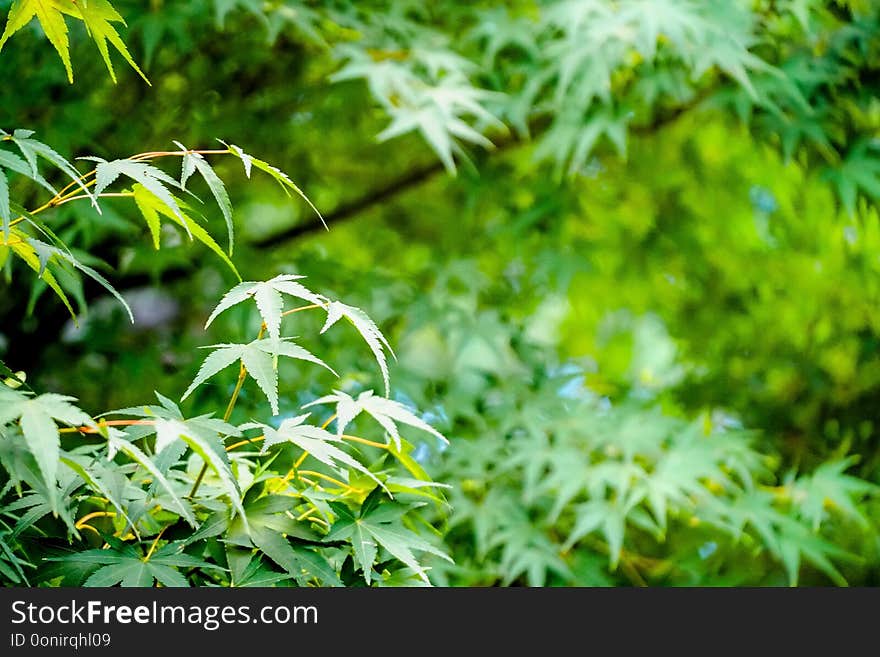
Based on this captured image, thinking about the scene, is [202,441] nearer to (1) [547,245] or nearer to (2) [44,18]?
(2) [44,18]

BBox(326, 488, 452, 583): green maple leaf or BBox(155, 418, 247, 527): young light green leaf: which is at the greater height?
BBox(155, 418, 247, 527): young light green leaf

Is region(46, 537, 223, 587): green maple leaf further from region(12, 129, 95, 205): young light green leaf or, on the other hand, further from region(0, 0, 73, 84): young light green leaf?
region(0, 0, 73, 84): young light green leaf

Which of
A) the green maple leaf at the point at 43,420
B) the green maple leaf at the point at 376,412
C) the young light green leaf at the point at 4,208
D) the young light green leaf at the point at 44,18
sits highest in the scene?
the young light green leaf at the point at 44,18

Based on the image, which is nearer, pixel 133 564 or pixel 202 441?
pixel 202 441

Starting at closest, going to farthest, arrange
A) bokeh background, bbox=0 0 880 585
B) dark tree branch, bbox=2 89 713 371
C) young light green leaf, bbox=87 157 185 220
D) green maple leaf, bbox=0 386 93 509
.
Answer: green maple leaf, bbox=0 386 93 509
young light green leaf, bbox=87 157 185 220
bokeh background, bbox=0 0 880 585
dark tree branch, bbox=2 89 713 371

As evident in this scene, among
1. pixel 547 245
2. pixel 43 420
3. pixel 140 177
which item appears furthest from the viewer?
pixel 547 245

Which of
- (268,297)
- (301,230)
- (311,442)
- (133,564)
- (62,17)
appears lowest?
(301,230)

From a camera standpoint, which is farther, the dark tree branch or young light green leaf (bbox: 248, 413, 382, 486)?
the dark tree branch

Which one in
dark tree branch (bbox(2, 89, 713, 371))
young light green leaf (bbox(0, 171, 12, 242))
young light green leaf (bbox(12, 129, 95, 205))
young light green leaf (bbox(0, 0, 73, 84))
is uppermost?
young light green leaf (bbox(0, 0, 73, 84))

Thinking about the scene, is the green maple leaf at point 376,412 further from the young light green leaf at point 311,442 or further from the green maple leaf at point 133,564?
the green maple leaf at point 133,564

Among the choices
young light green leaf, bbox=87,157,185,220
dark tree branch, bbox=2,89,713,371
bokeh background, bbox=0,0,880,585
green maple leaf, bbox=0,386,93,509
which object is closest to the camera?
green maple leaf, bbox=0,386,93,509

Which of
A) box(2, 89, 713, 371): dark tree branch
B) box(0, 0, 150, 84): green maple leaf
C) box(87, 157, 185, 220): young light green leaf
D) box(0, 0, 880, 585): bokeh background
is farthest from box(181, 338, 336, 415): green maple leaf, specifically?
box(2, 89, 713, 371): dark tree branch

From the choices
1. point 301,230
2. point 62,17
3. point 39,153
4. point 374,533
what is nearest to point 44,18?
point 62,17

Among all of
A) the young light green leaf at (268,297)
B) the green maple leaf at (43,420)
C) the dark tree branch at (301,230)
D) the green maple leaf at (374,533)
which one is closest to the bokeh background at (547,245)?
the dark tree branch at (301,230)
